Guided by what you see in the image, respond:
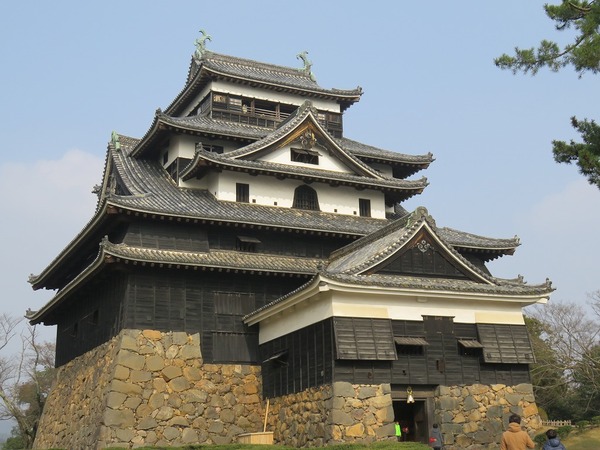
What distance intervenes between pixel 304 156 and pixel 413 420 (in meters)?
13.0

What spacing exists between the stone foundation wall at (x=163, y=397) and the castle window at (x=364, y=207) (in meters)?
9.53

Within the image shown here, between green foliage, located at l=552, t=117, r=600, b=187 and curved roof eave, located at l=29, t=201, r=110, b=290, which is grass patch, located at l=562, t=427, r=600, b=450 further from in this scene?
curved roof eave, located at l=29, t=201, r=110, b=290

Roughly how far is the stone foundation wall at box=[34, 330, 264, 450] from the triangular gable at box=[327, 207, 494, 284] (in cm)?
581

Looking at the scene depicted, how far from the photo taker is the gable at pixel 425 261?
2230cm

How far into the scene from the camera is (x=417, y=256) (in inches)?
895

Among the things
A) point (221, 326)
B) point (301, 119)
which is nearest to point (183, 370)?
point (221, 326)

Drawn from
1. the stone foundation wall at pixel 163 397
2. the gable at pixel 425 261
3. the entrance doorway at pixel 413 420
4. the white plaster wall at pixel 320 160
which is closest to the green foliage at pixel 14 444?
the stone foundation wall at pixel 163 397

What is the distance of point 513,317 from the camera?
23359 millimetres

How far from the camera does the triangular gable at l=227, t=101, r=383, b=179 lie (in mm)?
30172

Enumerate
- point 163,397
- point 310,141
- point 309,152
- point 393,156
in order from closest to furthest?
point 163,397 < point 309,152 < point 310,141 < point 393,156

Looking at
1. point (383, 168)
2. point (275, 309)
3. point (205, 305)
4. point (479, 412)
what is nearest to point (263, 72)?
point (383, 168)

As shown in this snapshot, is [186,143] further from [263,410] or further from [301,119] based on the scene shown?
[263,410]

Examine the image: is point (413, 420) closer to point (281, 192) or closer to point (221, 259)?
point (221, 259)

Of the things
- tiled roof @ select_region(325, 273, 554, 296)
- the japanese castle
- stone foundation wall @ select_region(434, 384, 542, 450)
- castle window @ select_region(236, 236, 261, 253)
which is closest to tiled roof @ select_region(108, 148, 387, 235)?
the japanese castle
